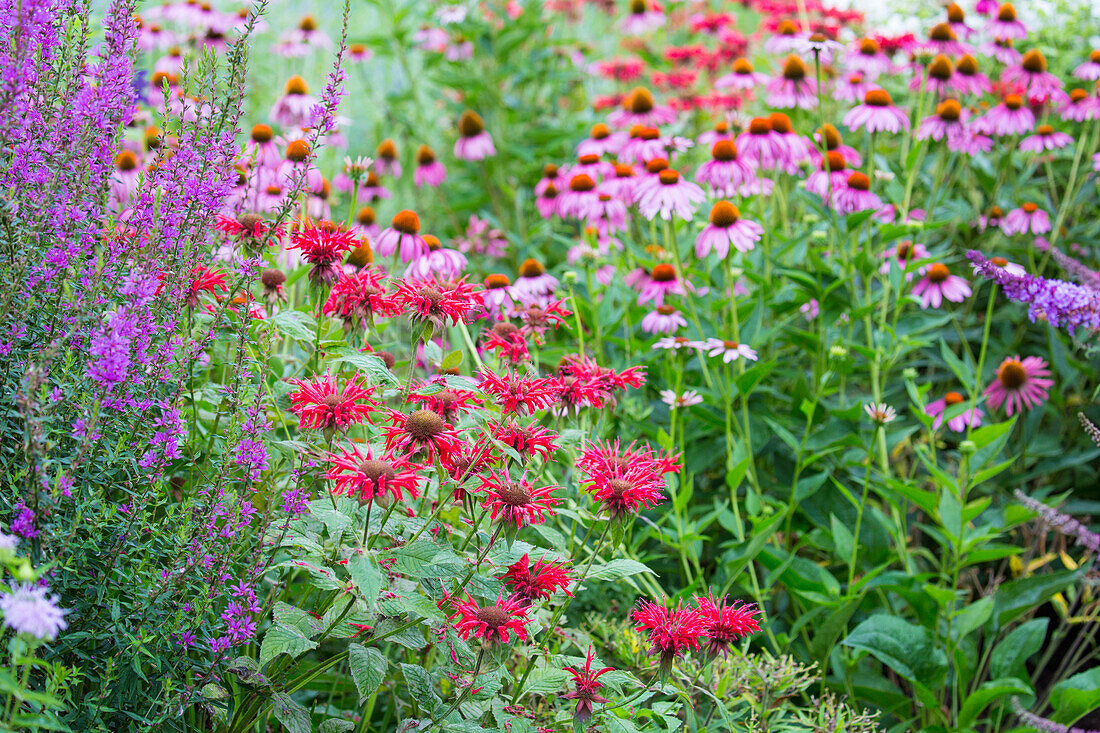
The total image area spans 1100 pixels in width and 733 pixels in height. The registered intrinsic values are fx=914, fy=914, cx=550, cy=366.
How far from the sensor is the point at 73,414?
3.91 ft

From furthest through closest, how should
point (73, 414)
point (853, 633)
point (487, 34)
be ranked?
point (487, 34)
point (853, 633)
point (73, 414)

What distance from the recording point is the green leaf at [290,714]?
126 cm

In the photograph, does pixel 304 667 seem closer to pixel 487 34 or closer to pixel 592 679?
pixel 592 679

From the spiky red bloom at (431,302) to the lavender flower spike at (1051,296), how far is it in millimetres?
1063

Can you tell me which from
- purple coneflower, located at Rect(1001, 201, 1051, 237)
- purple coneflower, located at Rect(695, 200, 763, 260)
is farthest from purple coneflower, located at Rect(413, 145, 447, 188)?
purple coneflower, located at Rect(1001, 201, 1051, 237)

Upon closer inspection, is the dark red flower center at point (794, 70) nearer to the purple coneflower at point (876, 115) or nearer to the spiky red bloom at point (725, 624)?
the purple coneflower at point (876, 115)

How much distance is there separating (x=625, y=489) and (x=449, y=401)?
0.29 m

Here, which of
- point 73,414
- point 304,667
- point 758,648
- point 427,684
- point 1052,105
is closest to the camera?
point 73,414

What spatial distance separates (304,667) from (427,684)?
1.10ft

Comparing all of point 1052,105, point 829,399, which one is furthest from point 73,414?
point 1052,105

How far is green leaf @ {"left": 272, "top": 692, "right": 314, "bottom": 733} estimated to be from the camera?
1263 millimetres

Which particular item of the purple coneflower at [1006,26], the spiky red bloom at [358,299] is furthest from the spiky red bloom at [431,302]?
the purple coneflower at [1006,26]

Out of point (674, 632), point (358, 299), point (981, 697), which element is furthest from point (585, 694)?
point (981, 697)

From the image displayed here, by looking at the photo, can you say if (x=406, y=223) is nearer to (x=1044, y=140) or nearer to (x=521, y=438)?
(x=521, y=438)
